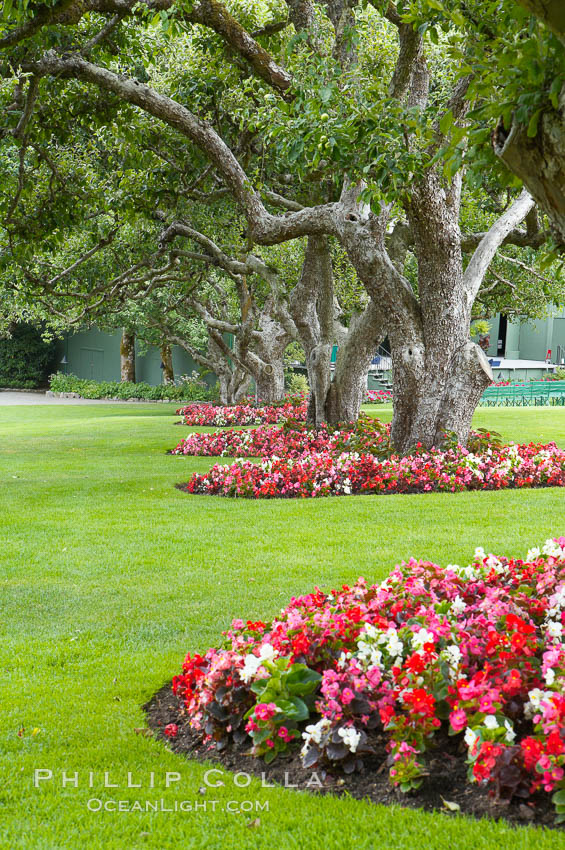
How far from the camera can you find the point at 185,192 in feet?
41.9

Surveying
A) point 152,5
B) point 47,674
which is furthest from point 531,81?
point 152,5

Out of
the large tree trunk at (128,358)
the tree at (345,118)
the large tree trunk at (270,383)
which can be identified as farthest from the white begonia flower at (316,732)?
the large tree trunk at (128,358)

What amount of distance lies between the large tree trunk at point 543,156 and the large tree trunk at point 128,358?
117ft

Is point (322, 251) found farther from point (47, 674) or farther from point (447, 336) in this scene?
point (47, 674)

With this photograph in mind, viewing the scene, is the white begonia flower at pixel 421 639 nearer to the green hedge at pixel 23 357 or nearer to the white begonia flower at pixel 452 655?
the white begonia flower at pixel 452 655

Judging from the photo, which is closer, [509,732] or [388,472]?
[509,732]

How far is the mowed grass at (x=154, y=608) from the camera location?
9.36ft

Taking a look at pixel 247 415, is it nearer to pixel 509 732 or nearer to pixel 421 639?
pixel 421 639

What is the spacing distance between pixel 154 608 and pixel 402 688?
280 centimetres

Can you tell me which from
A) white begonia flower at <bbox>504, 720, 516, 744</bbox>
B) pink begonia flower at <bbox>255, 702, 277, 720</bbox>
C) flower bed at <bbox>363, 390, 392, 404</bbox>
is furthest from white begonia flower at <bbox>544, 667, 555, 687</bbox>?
flower bed at <bbox>363, 390, 392, 404</bbox>

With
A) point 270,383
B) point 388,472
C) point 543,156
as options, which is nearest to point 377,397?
point 270,383

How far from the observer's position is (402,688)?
10.8 feet

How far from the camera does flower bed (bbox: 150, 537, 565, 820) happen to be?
291 cm

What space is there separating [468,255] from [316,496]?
280 inches
